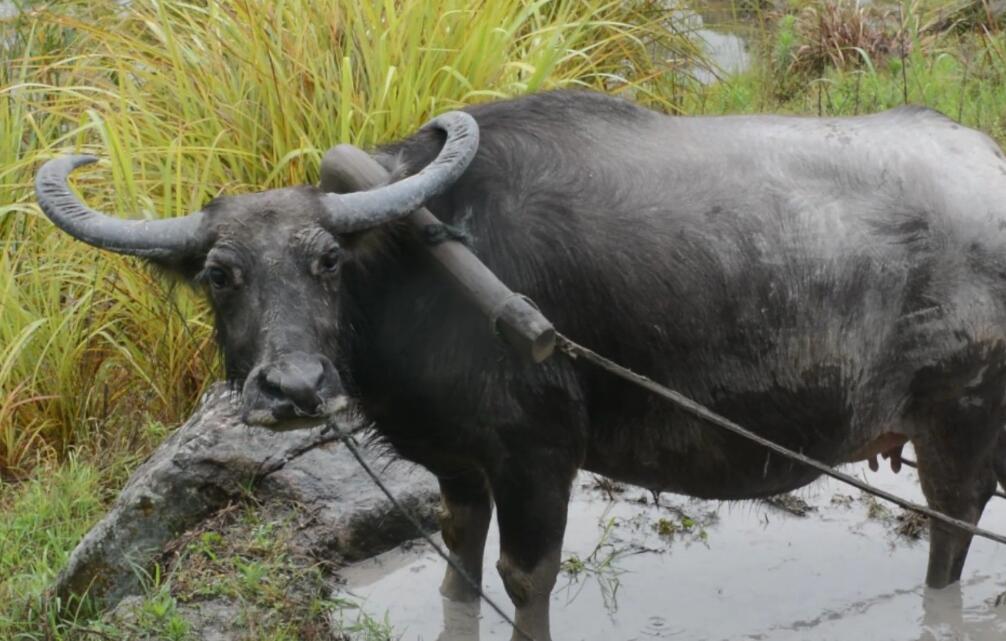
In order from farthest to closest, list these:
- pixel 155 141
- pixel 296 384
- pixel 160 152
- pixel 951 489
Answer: pixel 155 141 → pixel 160 152 → pixel 951 489 → pixel 296 384

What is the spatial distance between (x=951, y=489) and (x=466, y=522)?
4.96 feet

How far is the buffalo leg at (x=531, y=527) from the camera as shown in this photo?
3.76 metres

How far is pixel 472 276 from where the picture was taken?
3447 mm

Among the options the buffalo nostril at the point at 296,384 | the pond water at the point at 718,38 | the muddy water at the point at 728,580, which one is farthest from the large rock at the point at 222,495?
the pond water at the point at 718,38

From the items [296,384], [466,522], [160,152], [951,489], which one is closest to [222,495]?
[466,522]

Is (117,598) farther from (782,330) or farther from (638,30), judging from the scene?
(638,30)

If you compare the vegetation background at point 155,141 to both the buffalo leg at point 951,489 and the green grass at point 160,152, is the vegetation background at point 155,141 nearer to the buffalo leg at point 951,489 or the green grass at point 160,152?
the green grass at point 160,152

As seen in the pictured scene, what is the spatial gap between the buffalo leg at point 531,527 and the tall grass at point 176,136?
1.95 metres

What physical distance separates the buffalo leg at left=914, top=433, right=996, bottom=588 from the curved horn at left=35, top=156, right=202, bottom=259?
7.51 feet

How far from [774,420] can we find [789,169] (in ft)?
2.40

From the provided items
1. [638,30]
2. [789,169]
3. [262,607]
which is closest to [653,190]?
[789,169]

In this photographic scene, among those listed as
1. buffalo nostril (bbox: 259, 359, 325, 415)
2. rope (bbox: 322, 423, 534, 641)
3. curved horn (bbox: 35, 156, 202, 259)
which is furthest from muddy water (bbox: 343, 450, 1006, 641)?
curved horn (bbox: 35, 156, 202, 259)

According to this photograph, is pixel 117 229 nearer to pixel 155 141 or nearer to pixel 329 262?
pixel 329 262

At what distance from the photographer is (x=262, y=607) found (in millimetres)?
4082
